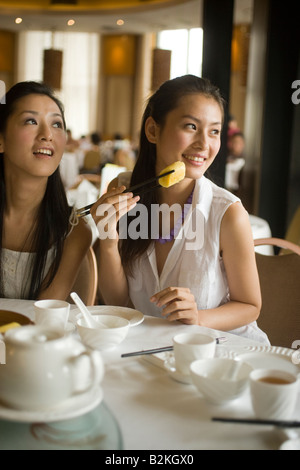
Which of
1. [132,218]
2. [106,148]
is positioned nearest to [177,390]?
[132,218]

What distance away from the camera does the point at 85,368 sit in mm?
849

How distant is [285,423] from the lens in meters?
0.88

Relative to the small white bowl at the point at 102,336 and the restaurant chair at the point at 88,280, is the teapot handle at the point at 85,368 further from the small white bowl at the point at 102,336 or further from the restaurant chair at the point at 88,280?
the restaurant chair at the point at 88,280

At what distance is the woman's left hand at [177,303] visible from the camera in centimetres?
141

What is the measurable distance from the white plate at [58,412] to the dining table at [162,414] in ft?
0.09

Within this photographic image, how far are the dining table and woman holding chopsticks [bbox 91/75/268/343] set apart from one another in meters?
0.46

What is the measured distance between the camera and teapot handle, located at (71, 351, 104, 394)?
2.72 feet

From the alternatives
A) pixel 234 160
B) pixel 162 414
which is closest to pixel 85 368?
pixel 162 414

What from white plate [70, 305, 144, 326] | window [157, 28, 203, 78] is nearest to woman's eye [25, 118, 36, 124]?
white plate [70, 305, 144, 326]

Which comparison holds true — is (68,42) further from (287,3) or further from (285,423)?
(285,423)

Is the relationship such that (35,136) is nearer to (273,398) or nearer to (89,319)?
(89,319)

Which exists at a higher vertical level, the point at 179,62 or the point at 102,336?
the point at 179,62

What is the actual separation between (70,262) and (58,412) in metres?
1.10

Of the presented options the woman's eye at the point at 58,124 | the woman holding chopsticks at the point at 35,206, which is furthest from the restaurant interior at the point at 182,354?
the woman's eye at the point at 58,124
